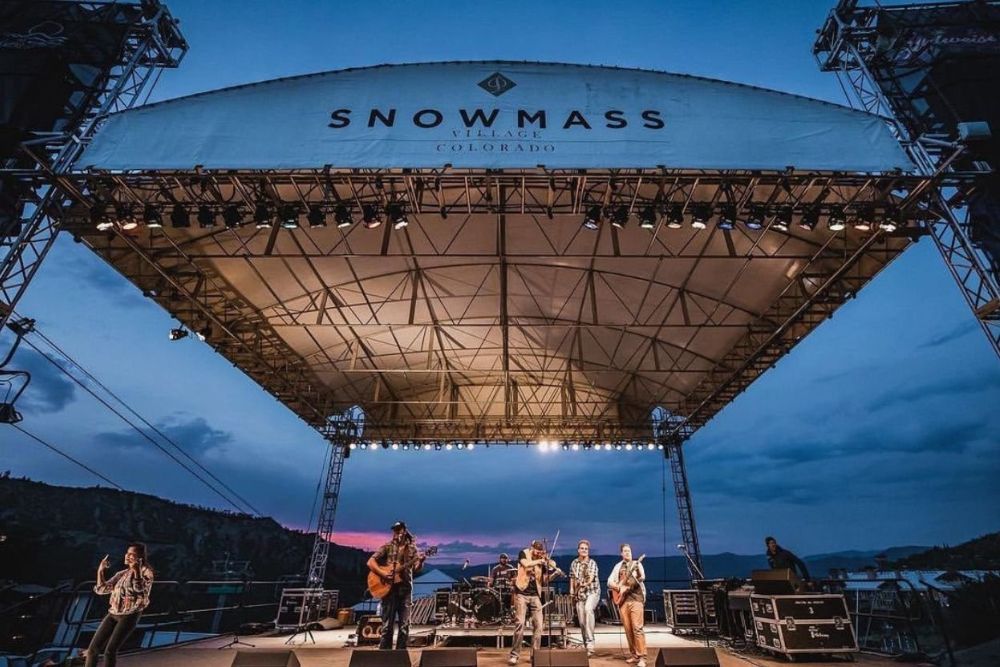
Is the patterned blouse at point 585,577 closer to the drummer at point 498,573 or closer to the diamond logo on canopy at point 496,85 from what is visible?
the drummer at point 498,573

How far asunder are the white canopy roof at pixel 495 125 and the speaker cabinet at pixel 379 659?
19.6ft

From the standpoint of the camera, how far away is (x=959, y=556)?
30.0m

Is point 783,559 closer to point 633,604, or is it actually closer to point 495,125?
point 633,604

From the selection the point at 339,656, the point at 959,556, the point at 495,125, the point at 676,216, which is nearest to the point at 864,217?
the point at 676,216

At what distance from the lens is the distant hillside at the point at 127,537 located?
35969mm

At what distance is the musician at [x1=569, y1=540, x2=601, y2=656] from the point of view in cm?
795

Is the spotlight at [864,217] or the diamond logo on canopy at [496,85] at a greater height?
the diamond logo on canopy at [496,85]

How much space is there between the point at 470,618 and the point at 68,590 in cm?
692

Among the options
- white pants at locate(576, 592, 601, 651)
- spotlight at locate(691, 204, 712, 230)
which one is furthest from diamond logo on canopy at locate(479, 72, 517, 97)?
white pants at locate(576, 592, 601, 651)

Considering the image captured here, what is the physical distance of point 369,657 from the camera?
4.20 metres

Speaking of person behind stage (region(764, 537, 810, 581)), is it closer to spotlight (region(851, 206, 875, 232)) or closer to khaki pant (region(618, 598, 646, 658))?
khaki pant (region(618, 598, 646, 658))

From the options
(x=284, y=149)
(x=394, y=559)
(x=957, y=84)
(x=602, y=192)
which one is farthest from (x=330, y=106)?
(x=957, y=84)

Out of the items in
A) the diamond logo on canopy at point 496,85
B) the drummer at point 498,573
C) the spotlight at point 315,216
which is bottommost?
the drummer at point 498,573

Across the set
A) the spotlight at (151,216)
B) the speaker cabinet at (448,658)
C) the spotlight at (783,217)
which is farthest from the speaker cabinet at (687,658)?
the spotlight at (151,216)
